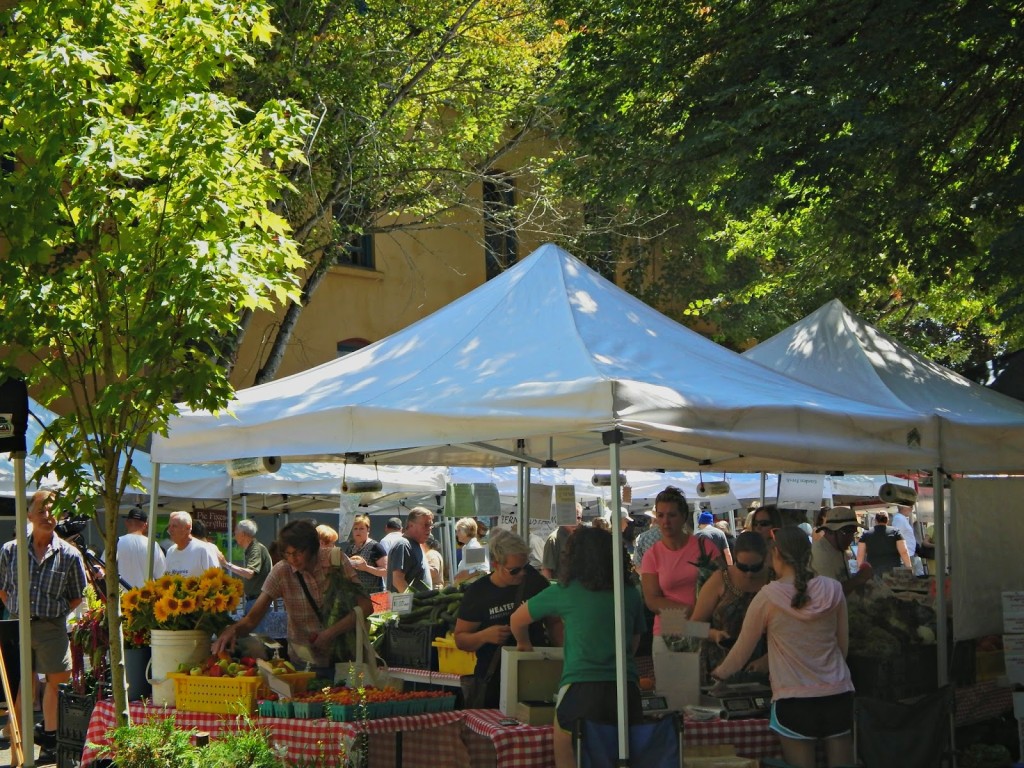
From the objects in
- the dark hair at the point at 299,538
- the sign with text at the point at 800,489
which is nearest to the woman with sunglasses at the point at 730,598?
the dark hair at the point at 299,538

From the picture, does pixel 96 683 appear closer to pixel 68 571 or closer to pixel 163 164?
pixel 68 571

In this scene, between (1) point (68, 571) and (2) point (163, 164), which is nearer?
(2) point (163, 164)

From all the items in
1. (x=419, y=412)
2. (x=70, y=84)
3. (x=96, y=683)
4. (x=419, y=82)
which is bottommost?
(x=96, y=683)

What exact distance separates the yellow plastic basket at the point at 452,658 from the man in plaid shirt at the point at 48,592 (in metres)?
3.95

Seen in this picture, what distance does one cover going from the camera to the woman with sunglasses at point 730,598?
24.2ft

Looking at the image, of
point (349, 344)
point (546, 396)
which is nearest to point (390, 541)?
point (546, 396)

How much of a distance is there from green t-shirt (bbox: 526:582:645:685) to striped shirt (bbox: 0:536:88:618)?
5304mm

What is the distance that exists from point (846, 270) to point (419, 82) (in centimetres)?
675

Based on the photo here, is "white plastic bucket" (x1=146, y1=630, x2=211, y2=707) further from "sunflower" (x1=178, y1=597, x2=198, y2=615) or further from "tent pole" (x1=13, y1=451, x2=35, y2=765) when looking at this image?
"tent pole" (x1=13, y1=451, x2=35, y2=765)

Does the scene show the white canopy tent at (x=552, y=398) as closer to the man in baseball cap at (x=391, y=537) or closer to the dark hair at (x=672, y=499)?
the dark hair at (x=672, y=499)

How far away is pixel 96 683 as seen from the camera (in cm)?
751

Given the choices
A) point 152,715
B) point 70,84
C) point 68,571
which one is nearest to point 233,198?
point 70,84

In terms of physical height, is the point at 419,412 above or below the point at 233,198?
below

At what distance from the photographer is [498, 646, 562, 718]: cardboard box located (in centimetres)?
639
